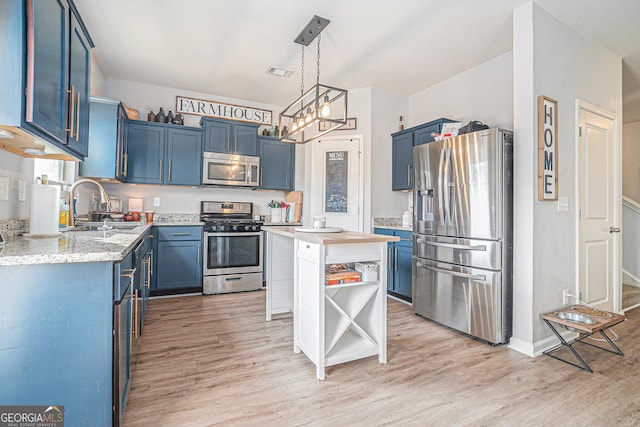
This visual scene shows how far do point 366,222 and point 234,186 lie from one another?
1912mm

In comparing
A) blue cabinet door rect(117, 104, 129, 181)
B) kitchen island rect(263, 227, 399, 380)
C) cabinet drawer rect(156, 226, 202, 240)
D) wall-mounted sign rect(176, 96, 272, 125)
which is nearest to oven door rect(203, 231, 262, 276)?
cabinet drawer rect(156, 226, 202, 240)

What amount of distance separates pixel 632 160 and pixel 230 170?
22.1 feet

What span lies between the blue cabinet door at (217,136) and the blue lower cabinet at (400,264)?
2.40 meters

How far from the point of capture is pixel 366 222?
4336mm

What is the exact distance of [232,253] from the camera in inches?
164

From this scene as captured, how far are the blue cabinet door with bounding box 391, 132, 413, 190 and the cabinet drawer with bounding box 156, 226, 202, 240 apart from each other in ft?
8.78

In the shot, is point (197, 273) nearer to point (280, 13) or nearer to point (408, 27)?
point (280, 13)

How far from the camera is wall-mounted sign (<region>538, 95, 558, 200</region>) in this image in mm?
2510

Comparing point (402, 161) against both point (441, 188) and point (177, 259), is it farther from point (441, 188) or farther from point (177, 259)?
point (177, 259)

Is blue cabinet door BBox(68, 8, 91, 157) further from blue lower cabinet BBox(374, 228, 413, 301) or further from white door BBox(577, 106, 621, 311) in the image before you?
white door BBox(577, 106, 621, 311)

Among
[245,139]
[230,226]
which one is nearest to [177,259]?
[230,226]

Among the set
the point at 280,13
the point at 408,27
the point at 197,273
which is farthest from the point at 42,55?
the point at 197,273

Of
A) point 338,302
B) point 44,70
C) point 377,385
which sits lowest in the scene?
point 377,385

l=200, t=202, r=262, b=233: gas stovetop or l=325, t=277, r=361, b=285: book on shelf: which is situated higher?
l=200, t=202, r=262, b=233: gas stovetop
